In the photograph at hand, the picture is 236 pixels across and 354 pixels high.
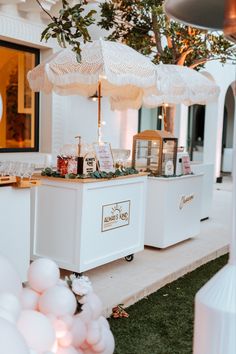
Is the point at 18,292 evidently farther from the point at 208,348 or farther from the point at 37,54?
the point at 37,54

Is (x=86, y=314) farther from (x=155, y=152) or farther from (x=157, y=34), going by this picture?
(x=157, y=34)

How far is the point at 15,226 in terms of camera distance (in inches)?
138

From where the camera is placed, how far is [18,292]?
7.73 ft

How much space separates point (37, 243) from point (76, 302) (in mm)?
1909

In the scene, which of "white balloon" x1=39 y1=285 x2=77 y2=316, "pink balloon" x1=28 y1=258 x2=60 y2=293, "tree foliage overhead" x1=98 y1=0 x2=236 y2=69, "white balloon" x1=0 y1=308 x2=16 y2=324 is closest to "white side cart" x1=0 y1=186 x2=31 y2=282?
"pink balloon" x1=28 y1=258 x2=60 y2=293

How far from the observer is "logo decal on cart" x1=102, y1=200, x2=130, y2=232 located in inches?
170

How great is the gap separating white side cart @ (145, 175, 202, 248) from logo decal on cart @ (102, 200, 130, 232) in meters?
0.76

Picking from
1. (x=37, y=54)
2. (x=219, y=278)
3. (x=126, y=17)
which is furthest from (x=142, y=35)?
(x=219, y=278)

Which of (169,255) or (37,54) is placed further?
(37,54)

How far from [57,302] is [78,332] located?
23 cm

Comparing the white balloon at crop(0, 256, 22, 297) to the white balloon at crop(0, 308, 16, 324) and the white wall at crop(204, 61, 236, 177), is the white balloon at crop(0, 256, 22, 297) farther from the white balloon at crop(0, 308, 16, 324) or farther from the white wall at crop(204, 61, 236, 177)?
the white wall at crop(204, 61, 236, 177)

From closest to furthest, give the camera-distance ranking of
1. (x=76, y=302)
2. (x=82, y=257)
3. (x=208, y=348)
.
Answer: (x=208, y=348) → (x=76, y=302) → (x=82, y=257)

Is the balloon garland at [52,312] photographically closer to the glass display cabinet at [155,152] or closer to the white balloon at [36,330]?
the white balloon at [36,330]

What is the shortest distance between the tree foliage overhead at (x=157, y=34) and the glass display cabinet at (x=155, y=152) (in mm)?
2239
